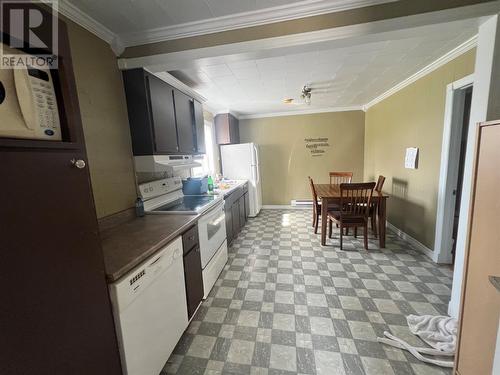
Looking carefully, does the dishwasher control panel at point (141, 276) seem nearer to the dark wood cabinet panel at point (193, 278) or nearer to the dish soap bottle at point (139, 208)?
the dark wood cabinet panel at point (193, 278)

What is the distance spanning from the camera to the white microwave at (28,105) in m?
0.64

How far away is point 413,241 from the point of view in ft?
9.87

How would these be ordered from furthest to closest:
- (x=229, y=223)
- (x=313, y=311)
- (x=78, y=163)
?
(x=229, y=223) < (x=313, y=311) < (x=78, y=163)

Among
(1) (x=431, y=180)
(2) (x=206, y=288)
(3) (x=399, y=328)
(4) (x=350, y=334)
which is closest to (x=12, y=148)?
(2) (x=206, y=288)

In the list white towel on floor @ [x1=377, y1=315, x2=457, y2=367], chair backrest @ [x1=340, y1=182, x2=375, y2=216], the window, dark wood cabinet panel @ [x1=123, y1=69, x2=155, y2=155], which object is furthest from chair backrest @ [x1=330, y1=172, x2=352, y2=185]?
dark wood cabinet panel @ [x1=123, y1=69, x2=155, y2=155]

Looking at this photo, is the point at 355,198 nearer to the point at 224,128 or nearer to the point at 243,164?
the point at 243,164

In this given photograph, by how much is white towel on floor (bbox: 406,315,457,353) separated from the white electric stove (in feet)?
5.87

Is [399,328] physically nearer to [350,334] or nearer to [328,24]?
[350,334]

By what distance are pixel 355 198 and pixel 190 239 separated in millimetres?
2296

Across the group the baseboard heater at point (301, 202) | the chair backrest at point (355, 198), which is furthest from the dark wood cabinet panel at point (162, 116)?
the baseboard heater at point (301, 202)

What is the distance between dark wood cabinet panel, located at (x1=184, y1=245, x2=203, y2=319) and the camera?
1.66 m

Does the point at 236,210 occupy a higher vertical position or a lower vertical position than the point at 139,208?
lower

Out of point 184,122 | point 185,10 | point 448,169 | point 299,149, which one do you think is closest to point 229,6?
point 185,10

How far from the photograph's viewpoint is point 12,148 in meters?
0.63
